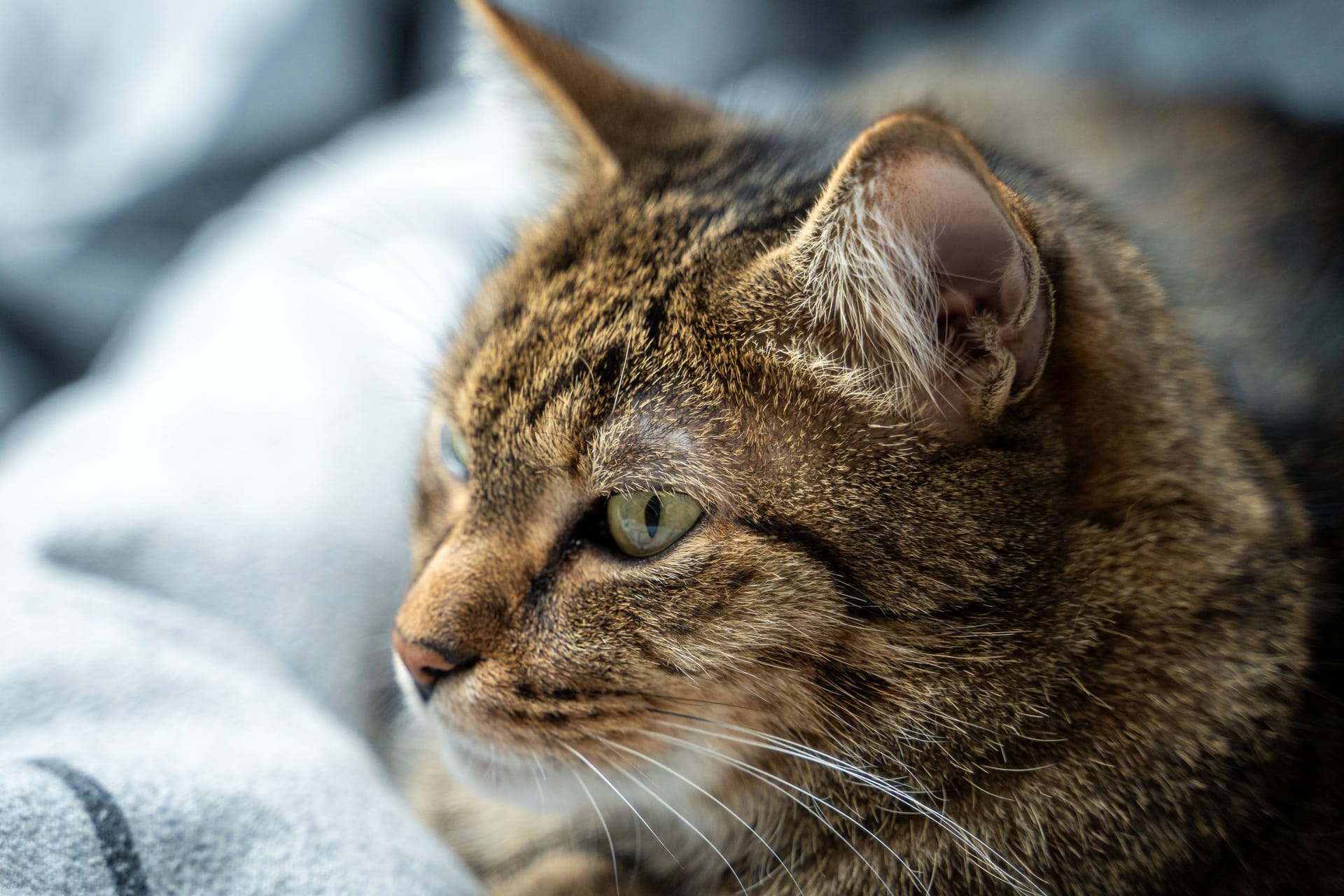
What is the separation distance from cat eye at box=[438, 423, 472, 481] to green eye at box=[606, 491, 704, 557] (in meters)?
0.21

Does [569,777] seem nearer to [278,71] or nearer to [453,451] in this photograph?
[453,451]

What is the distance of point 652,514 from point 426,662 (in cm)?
24

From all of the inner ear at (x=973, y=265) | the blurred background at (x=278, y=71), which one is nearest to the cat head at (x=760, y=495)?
the inner ear at (x=973, y=265)

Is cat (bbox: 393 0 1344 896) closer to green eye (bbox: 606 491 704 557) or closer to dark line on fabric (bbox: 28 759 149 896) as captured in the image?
green eye (bbox: 606 491 704 557)

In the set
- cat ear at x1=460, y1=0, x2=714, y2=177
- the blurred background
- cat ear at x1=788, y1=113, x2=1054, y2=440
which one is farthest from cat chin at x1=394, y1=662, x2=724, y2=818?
the blurred background

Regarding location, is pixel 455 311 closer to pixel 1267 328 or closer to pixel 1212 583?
pixel 1212 583

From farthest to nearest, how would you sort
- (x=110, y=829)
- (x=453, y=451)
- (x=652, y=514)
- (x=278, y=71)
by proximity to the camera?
(x=278, y=71)
(x=453, y=451)
(x=652, y=514)
(x=110, y=829)

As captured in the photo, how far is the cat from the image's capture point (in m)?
0.74

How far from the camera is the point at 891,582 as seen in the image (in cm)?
75

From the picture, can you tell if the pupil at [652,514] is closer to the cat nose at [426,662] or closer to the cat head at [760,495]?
the cat head at [760,495]

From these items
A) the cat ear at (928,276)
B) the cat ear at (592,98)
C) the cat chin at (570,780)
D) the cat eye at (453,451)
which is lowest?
the cat chin at (570,780)

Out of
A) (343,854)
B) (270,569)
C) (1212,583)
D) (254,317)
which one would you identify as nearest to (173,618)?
(270,569)

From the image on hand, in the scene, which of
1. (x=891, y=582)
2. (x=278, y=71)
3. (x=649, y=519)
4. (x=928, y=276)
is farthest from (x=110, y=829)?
(x=278, y=71)

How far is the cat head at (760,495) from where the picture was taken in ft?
2.35
